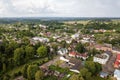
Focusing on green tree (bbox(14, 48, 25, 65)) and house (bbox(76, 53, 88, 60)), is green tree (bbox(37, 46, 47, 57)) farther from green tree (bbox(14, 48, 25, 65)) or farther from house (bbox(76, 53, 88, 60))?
house (bbox(76, 53, 88, 60))

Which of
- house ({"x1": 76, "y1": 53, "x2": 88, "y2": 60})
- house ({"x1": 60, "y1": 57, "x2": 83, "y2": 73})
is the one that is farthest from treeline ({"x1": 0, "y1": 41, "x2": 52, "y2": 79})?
house ({"x1": 76, "y1": 53, "x2": 88, "y2": 60})

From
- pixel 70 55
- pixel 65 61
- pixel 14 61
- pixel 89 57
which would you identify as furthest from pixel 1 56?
pixel 89 57

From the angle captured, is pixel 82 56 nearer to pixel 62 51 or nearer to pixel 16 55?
pixel 62 51

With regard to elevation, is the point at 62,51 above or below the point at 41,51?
below

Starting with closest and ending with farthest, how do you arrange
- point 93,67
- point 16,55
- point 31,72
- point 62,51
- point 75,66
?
point 31,72, point 93,67, point 75,66, point 16,55, point 62,51

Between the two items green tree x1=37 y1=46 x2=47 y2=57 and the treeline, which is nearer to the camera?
the treeline

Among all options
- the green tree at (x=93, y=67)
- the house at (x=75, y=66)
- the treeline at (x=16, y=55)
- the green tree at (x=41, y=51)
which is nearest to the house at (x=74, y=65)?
the house at (x=75, y=66)

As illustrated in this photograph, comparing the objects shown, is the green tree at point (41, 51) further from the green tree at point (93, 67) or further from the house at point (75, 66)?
the green tree at point (93, 67)

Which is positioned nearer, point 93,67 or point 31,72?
point 31,72

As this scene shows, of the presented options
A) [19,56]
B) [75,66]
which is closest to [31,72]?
[19,56]

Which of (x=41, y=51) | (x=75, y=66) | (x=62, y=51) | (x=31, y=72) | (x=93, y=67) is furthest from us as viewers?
(x=62, y=51)

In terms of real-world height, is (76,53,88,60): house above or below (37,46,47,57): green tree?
below

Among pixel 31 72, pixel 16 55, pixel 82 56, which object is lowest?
pixel 82 56
